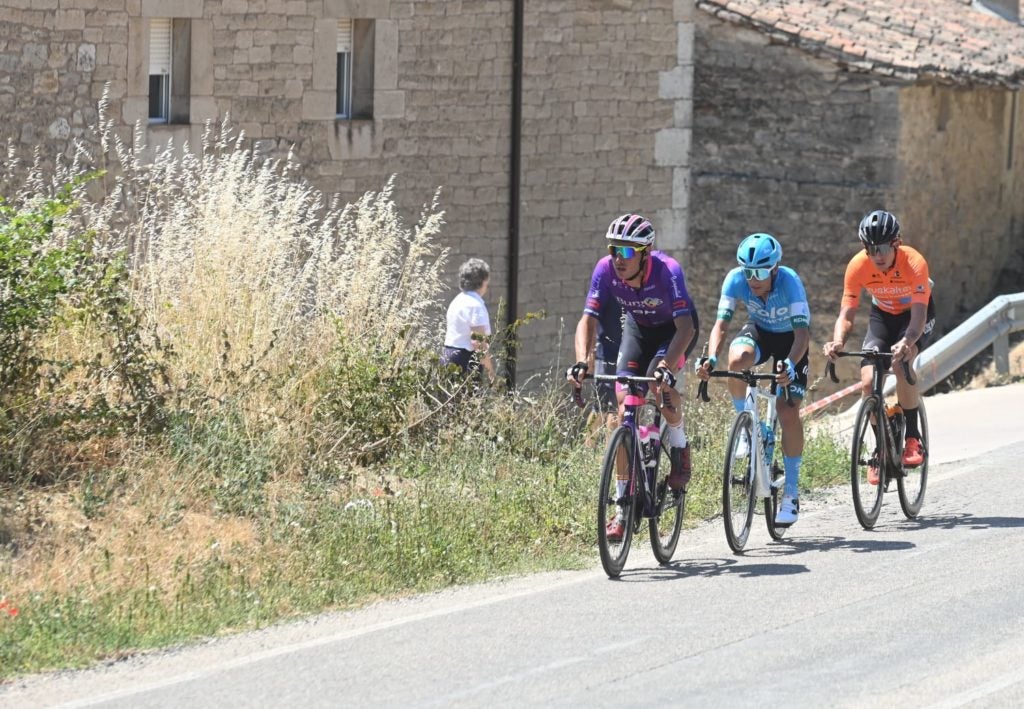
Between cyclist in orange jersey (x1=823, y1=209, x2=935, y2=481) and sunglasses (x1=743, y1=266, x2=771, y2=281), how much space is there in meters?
0.67

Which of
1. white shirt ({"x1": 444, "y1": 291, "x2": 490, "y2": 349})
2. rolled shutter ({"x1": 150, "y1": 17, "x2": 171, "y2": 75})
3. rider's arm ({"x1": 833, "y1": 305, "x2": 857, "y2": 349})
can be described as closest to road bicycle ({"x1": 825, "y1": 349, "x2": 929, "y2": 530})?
rider's arm ({"x1": 833, "y1": 305, "x2": 857, "y2": 349})

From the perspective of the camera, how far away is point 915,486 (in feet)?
33.5

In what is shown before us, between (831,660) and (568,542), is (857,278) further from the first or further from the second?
(831,660)

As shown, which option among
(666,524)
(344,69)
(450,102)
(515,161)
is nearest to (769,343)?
(666,524)

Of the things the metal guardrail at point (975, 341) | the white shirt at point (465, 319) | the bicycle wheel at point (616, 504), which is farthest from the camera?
the metal guardrail at point (975, 341)

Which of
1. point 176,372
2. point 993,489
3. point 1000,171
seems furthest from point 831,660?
point 1000,171

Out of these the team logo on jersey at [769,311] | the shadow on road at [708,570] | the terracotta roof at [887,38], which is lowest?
the shadow on road at [708,570]

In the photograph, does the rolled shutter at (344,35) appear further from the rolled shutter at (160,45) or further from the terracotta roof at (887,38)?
the terracotta roof at (887,38)

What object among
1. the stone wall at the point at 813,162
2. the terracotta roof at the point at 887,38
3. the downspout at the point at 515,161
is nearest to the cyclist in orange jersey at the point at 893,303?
the downspout at the point at 515,161

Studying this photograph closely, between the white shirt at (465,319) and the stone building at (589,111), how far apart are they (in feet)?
2.46

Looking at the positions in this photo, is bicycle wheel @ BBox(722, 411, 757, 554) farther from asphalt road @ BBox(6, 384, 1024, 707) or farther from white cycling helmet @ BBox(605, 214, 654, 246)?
white cycling helmet @ BBox(605, 214, 654, 246)

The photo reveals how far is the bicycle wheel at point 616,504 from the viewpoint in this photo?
805 centimetres

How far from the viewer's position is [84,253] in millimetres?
9883

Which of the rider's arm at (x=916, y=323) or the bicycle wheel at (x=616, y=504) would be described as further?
the rider's arm at (x=916, y=323)
